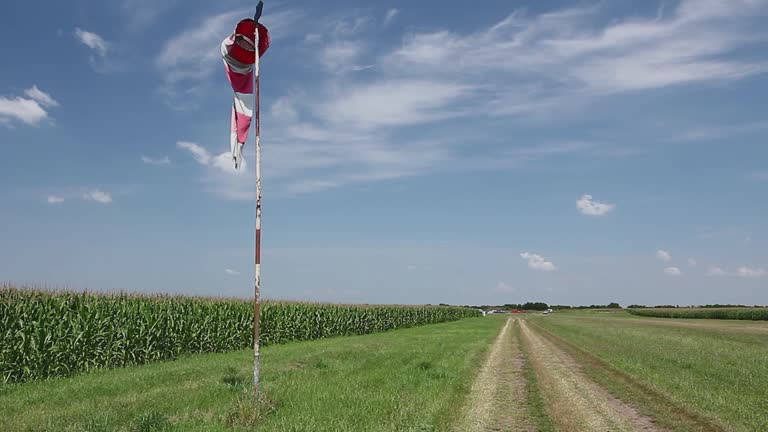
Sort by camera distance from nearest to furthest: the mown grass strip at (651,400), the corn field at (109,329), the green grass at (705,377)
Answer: the mown grass strip at (651,400)
the green grass at (705,377)
the corn field at (109,329)

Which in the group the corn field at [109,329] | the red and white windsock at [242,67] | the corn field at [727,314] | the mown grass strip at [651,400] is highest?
the red and white windsock at [242,67]

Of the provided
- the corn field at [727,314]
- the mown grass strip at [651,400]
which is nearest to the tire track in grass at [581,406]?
the mown grass strip at [651,400]

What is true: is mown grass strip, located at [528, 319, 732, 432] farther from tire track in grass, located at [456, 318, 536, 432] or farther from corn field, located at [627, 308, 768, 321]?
corn field, located at [627, 308, 768, 321]

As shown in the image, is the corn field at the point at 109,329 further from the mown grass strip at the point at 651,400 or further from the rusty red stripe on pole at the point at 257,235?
the mown grass strip at the point at 651,400

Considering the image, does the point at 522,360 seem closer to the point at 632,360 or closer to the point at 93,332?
the point at 632,360

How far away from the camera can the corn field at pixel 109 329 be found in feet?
52.1

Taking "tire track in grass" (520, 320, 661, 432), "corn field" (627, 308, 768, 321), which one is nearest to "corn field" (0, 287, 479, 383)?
"tire track in grass" (520, 320, 661, 432)

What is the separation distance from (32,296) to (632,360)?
20298 mm

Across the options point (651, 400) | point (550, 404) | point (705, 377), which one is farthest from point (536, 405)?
point (705, 377)

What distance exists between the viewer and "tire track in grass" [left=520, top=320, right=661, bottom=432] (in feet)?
31.0

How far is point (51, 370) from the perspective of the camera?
16.3 m

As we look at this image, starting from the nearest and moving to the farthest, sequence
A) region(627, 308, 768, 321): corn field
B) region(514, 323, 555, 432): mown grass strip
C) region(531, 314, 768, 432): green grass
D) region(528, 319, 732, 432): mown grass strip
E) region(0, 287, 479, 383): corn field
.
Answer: region(514, 323, 555, 432): mown grass strip < region(528, 319, 732, 432): mown grass strip < region(531, 314, 768, 432): green grass < region(0, 287, 479, 383): corn field < region(627, 308, 768, 321): corn field

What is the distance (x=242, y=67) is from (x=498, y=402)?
9.02m

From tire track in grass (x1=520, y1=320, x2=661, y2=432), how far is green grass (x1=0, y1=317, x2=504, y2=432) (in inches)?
78.1
